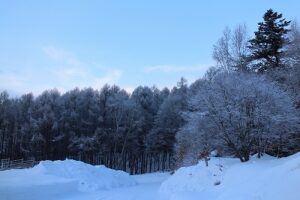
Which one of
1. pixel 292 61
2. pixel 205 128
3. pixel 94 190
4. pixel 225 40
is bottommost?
pixel 94 190

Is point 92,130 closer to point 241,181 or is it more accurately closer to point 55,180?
point 55,180

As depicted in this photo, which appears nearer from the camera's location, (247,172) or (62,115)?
(247,172)

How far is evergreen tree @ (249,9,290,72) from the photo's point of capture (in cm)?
Result: 3603

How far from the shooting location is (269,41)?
36.3 metres

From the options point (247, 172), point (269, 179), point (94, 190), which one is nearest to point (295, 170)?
point (269, 179)

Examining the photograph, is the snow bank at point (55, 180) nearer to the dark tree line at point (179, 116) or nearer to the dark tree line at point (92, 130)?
the dark tree line at point (179, 116)

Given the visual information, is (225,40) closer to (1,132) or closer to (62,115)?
(62,115)

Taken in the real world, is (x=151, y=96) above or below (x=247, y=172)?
above

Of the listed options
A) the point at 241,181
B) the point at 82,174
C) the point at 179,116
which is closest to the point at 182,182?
the point at 241,181

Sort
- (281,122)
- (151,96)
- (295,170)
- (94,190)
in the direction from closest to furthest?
(295,170), (281,122), (94,190), (151,96)

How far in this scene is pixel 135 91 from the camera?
271ft

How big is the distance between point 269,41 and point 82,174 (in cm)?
2017

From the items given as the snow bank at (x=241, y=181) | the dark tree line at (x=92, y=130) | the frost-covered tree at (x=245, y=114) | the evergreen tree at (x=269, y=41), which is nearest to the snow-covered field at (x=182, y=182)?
the snow bank at (x=241, y=181)

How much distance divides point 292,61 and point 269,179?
77.8ft
